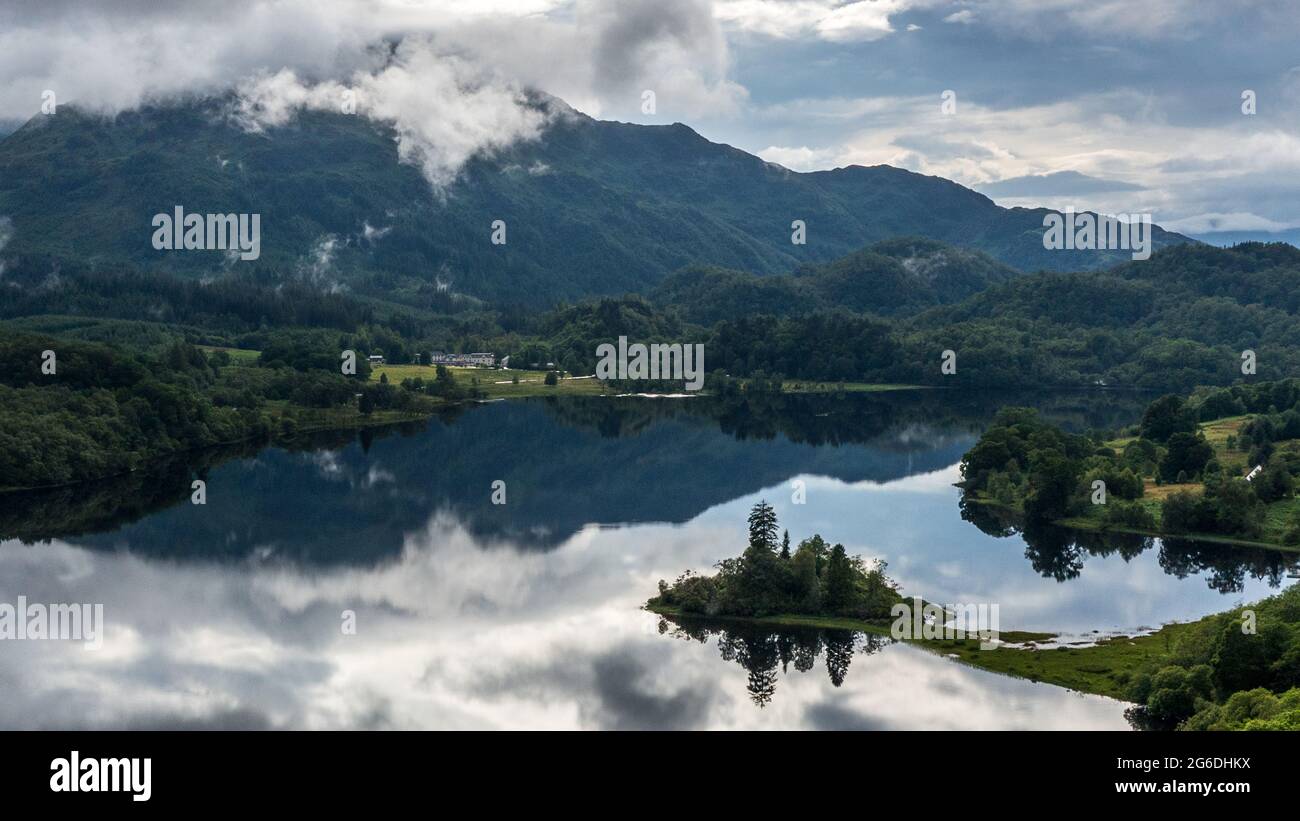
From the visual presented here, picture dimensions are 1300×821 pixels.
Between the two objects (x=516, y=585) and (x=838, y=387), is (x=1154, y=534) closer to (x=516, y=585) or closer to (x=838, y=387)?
(x=516, y=585)

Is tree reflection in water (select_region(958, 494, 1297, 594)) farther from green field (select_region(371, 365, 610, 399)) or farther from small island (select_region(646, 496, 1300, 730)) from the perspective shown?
green field (select_region(371, 365, 610, 399))

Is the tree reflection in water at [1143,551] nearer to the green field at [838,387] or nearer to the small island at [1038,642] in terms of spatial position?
the small island at [1038,642]

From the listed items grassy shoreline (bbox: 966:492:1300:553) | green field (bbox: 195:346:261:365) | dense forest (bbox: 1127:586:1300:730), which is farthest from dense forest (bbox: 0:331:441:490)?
dense forest (bbox: 1127:586:1300:730)

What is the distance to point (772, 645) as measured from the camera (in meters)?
50.4

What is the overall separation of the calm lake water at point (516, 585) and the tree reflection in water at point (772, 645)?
164 millimetres

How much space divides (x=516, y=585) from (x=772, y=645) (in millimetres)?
17539

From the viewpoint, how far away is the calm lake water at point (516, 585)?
4378cm

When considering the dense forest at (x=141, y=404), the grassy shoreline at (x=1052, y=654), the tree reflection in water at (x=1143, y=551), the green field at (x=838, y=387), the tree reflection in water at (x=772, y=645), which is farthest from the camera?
the green field at (x=838, y=387)

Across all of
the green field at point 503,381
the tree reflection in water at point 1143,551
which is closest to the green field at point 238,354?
the green field at point 503,381

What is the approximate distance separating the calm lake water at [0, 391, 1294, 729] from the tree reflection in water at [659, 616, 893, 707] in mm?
164

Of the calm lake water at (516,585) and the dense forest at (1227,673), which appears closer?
the dense forest at (1227,673)

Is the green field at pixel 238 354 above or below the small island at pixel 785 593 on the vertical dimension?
above
